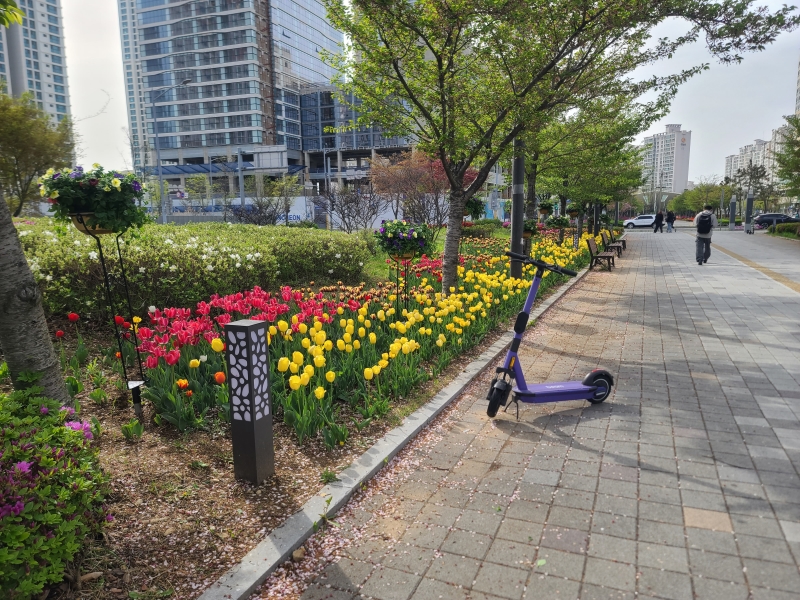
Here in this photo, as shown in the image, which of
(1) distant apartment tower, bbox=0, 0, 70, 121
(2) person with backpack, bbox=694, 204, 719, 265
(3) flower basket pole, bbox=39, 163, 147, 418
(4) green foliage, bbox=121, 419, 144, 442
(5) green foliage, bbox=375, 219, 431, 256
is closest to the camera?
(4) green foliage, bbox=121, 419, 144, 442

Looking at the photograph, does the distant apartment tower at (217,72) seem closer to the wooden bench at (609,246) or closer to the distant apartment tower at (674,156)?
the wooden bench at (609,246)

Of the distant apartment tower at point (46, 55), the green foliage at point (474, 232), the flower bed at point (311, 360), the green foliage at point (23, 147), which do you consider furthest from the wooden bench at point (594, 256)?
the distant apartment tower at point (46, 55)

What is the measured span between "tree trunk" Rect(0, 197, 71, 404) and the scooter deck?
3.38 m

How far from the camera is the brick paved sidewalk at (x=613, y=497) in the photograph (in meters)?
2.47

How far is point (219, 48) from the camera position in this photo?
69.1 m

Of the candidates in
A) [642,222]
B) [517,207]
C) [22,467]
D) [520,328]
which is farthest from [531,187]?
[642,222]

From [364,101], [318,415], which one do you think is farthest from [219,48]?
[318,415]

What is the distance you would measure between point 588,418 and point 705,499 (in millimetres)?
1321

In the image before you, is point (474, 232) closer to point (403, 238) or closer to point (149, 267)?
point (403, 238)

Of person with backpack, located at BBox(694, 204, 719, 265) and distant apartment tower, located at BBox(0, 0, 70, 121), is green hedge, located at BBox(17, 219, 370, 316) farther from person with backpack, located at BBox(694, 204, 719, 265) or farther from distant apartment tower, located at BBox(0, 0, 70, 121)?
distant apartment tower, located at BBox(0, 0, 70, 121)

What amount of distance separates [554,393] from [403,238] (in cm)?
332

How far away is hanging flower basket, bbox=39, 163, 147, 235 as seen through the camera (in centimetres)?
415

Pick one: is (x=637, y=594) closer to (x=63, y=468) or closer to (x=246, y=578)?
(x=246, y=578)

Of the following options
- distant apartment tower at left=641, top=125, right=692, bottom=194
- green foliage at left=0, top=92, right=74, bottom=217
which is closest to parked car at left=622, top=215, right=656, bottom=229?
green foliage at left=0, top=92, right=74, bottom=217
